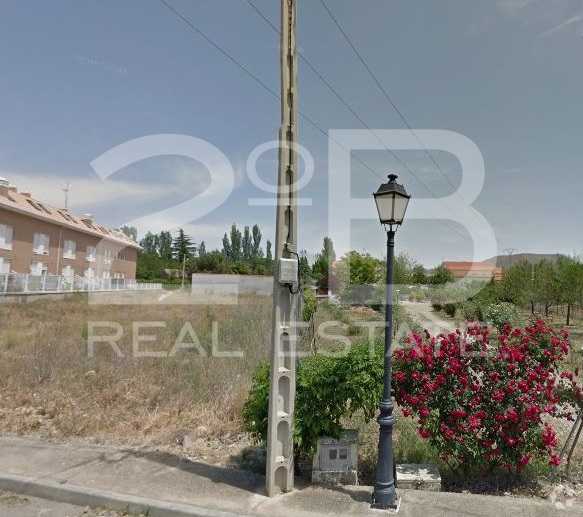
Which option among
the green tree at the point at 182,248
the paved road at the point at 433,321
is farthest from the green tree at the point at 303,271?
the green tree at the point at 182,248

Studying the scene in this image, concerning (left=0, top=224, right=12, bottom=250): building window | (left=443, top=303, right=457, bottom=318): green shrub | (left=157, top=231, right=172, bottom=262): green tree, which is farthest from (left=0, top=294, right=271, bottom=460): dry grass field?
(left=157, top=231, right=172, bottom=262): green tree

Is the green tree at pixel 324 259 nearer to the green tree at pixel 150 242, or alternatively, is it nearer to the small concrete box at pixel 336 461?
the small concrete box at pixel 336 461

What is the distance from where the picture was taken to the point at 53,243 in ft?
99.2

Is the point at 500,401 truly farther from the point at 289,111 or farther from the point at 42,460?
the point at 42,460

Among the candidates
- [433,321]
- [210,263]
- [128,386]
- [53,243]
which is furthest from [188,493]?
[210,263]

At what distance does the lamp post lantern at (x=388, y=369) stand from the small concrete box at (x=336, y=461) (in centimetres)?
39

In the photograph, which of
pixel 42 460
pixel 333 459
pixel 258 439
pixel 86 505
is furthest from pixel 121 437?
pixel 333 459

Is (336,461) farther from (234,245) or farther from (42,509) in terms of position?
(234,245)

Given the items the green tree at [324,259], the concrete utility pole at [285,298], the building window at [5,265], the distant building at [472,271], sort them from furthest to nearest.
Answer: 1. the green tree at [324,259]
2. the distant building at [472,271]
3. the building window at [5,265]
4. the concrete utility pole at [285,298]

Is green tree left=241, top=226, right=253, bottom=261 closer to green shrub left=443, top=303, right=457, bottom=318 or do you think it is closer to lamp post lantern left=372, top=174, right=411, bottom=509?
green shrub left=443, top=303, right=457, bottom=318

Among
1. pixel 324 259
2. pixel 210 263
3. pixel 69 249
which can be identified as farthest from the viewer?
pixel 210 263

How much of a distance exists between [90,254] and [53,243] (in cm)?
579

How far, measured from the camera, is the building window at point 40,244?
28.0 m

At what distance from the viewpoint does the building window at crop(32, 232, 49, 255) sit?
2800 centimetres
